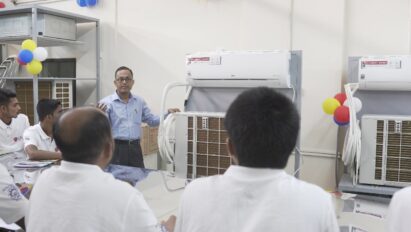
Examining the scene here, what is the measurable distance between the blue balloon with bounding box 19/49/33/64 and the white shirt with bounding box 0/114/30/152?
61cm

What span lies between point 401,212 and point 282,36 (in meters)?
2.62

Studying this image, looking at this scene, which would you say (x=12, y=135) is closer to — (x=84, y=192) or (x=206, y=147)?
(x=206, y=147)

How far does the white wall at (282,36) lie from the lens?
3154 mm

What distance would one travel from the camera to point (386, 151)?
226cm

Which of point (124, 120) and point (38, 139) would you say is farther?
point (124, 120)

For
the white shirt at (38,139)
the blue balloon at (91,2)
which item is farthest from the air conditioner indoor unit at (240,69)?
the blue balloon at (91,2)

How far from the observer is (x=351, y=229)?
1.46 meters

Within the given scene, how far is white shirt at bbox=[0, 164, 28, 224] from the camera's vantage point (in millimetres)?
1467

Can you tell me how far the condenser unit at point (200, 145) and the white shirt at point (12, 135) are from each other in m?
1.39

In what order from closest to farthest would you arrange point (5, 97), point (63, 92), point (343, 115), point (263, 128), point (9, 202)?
1. point (263, 128)
2. point (9, 202)
3. point (343, 115)
4. point (5, 97)
5. point (63, 92)

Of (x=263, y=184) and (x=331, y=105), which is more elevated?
(x=331, y=105)

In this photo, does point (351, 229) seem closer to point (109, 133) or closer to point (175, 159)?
point (109, 133)

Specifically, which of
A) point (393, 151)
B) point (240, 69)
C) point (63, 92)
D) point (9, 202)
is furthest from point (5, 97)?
point (393, 151)

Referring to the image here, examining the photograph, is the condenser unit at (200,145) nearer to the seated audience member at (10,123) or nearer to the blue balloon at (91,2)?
the seated audience member at (10,123)
